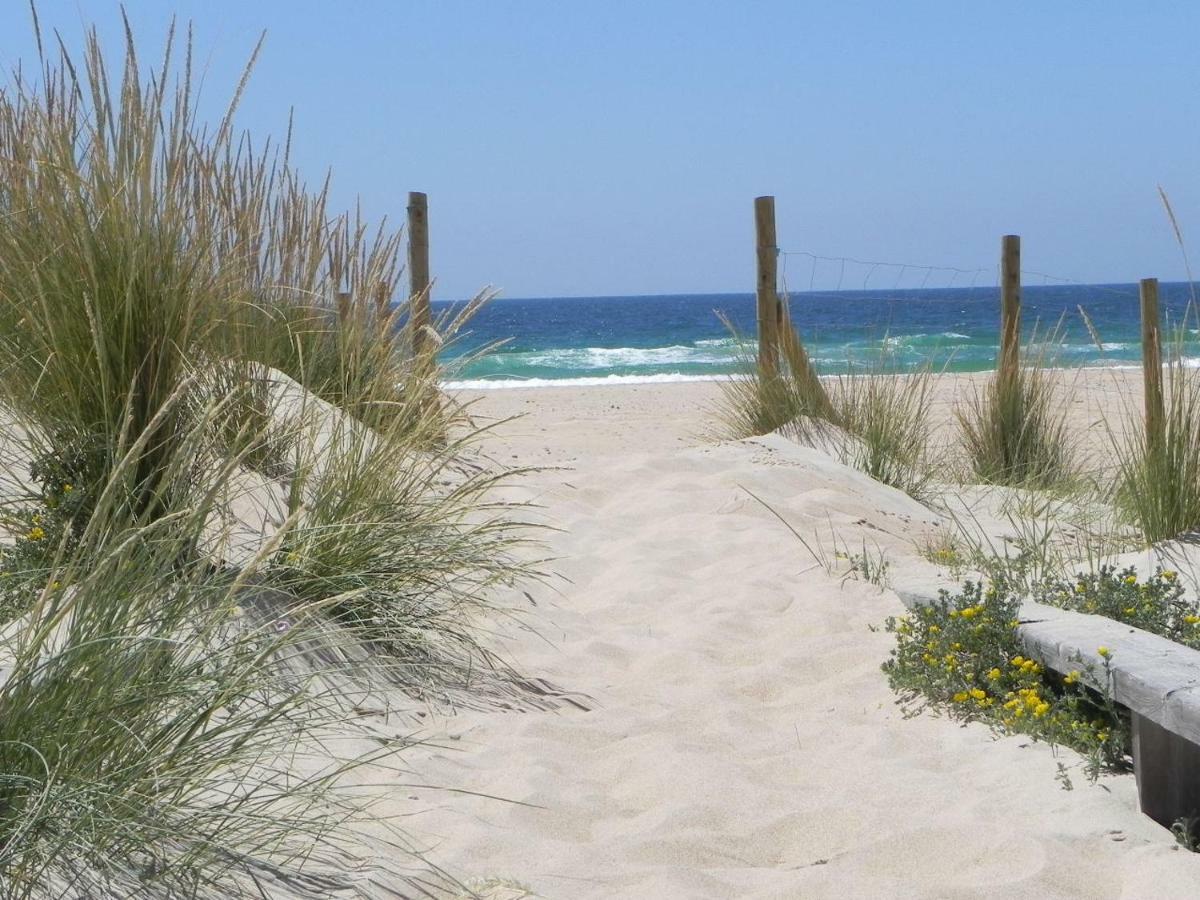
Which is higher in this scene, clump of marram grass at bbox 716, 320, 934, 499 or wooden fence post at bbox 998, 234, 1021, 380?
wooden fence post at bbox 998, 234, 1021, 380

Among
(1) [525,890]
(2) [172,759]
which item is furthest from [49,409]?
(1) [525,890]

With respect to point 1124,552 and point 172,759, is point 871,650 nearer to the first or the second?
point 1124,552

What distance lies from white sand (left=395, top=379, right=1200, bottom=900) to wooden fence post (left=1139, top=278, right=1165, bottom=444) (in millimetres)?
1194

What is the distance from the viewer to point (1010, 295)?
7758mm

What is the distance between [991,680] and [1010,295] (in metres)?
5.37

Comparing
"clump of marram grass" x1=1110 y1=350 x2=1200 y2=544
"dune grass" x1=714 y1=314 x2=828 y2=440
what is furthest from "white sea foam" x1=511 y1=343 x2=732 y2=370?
"clump of marram grass" x1=1110 y1=350 x2=1200 y2=544

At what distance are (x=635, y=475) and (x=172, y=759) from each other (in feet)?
13.4

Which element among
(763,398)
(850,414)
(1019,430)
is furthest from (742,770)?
(1019,430)

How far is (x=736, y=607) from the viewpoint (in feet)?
12.7

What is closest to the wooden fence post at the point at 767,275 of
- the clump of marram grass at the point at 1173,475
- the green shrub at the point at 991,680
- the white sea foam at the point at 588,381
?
the clump of marram grass at the point at 1173,475

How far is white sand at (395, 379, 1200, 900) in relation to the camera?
83.3 inches

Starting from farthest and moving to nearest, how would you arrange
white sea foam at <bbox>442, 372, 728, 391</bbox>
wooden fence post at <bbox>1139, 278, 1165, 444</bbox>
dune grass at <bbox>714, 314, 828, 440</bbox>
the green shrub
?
white sea foam at <bbox>442, 372, 728, 391</bbox> < dune grass at <bbox>714, 314, 828, 440</bbox> < wooden fence post at <bbox>1139, 278, 1165, 444</bbox> < the green shrub

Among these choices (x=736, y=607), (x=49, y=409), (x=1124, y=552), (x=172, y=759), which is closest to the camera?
(x=172, y=759)

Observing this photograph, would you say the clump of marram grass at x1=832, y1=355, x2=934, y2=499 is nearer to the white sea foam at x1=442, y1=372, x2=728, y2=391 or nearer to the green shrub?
the green shrub
